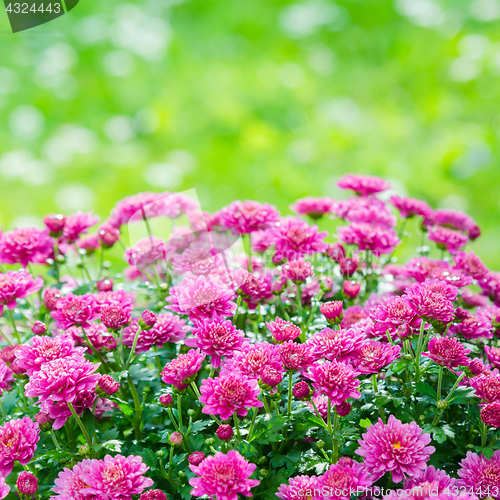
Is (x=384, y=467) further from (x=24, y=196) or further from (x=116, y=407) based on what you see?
(x=24, y=196)

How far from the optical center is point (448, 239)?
5.56 ft

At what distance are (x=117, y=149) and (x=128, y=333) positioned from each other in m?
3.15

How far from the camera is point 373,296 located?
1446 mm

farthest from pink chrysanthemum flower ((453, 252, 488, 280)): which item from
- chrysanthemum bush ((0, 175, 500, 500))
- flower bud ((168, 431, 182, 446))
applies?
flower bud ((168, 431, 182, 446))

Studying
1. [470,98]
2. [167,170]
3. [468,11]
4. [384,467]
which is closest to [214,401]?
[384,467]

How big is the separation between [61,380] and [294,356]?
0.44 meters

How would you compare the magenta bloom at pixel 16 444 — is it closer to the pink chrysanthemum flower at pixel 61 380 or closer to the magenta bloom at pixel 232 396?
the pink chrysanthemum flower at pixel 61 380

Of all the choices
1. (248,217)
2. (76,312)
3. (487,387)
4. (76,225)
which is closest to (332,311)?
(487,387)

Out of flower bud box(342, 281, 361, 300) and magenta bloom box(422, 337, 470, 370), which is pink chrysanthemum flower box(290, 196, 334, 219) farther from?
magenta bloom box(422, 337, 470, 370)

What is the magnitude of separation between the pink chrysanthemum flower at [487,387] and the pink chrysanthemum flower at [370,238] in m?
0.49

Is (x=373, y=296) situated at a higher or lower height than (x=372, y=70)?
higher

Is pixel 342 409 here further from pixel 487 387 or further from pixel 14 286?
pixel 14 286

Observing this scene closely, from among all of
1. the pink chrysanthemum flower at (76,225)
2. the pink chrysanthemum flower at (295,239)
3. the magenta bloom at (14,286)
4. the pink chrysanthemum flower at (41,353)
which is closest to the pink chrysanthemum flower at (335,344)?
the pink chrysanthemum flower at (295,239)

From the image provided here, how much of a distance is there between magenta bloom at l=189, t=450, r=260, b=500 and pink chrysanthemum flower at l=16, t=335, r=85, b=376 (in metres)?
0.35
